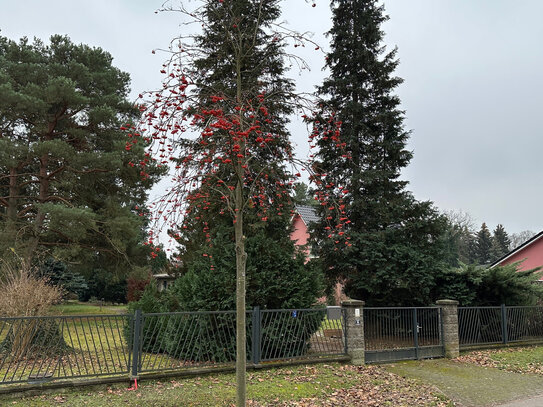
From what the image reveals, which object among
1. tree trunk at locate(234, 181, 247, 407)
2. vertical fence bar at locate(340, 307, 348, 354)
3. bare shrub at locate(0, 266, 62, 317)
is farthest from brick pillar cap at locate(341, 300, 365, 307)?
bare shrub at locate(0, 266, 62, 317)

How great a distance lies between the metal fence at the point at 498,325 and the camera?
10.8 meters

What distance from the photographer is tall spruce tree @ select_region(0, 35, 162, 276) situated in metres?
14.5

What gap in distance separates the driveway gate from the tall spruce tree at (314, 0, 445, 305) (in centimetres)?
99

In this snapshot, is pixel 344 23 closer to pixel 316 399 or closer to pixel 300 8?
pixel 300 8

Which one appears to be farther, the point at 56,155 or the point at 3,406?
the point at 56,155

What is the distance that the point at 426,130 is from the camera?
501 inches

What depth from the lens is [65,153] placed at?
1481cm

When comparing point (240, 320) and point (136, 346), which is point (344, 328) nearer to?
point (136, 346)

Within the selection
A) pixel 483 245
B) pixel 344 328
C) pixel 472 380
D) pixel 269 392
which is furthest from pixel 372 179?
pixel 483 245

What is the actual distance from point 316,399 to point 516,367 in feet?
19.0

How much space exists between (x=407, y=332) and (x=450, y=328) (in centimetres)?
108

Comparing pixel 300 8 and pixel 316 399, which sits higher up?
pixel 300 8

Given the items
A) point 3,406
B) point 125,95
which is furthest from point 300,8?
point 125,95

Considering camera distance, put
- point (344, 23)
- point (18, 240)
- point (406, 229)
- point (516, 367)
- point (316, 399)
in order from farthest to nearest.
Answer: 1. point (18, 240)
2. point (344, 23)
3. point (406, 229)
4. point (516, 367)
5. point (316, 399)
